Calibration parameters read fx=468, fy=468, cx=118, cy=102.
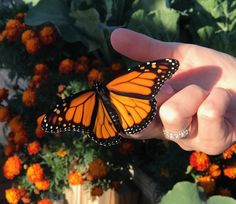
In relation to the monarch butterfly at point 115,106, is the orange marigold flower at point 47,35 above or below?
below

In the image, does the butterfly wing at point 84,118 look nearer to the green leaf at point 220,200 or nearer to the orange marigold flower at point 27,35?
the green leaf at point 220,200

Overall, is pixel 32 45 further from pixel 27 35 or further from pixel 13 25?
pixel 13 25

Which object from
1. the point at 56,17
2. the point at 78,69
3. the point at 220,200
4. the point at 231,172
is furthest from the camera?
the point at 56,17

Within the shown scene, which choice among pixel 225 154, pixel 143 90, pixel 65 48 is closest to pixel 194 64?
pixel 143 90

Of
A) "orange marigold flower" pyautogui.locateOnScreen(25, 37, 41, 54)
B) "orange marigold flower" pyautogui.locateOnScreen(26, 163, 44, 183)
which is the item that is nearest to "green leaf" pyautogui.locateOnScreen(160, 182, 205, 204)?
"orange marigold flower" pyautogui.locateOnScreen(26, 163, 44, 183)

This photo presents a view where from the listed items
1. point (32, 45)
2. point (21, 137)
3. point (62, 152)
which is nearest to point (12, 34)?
point (32, 45)

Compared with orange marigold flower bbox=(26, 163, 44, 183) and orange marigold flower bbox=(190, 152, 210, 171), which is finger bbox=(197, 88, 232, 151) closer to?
orange marigold flower bbox=(190, 152, 210, 171)

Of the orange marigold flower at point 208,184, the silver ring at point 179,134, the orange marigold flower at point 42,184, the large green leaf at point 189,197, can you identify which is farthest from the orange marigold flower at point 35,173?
the silver ring at point 179,134

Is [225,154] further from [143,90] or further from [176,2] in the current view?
[176,2]
